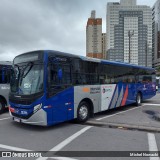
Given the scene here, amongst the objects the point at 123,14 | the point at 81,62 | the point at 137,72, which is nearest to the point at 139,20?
the point at 123,14

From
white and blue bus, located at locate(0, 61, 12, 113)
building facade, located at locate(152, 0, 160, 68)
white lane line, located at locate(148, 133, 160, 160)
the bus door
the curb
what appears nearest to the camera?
white lane line, located at locate(148, 133, 160, 160)

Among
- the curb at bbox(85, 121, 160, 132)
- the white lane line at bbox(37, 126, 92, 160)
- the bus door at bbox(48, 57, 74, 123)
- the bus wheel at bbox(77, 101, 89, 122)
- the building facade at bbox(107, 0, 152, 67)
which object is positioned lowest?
the white lane line at bbox(37, 126, 92, 160)

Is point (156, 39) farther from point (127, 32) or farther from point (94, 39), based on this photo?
point (127, 32)

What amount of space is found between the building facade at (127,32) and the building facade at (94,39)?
37.6ft

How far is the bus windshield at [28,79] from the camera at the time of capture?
731 cm

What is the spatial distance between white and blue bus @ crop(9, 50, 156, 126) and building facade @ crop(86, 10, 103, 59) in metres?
39.5

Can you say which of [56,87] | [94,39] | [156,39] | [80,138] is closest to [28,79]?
[56,87]

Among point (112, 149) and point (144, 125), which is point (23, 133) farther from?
point (144, 125)

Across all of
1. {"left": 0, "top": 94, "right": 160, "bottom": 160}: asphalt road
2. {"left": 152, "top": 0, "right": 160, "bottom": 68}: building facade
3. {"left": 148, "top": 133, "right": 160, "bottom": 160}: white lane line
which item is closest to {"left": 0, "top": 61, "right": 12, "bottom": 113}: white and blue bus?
{"left": 0, "top": 94, "right": 160, "bottom": 160}: asphalt road

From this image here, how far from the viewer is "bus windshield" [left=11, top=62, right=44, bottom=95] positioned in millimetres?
7312

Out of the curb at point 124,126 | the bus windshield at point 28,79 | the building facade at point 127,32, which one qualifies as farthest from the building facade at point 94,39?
the bus windshield at point 28,79

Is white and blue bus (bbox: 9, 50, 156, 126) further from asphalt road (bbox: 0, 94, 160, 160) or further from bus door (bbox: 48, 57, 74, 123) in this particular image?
asphalt road (bbox: 0, 94, 160, 160)

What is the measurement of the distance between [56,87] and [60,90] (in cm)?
25

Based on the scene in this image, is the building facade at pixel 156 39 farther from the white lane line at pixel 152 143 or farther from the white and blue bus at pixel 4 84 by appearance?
the white lane line at pixel 152 143
